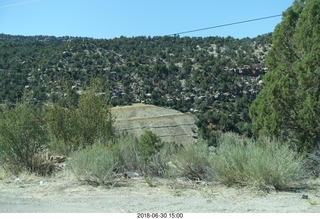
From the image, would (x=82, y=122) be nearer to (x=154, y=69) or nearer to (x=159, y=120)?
(x=159, y=120)

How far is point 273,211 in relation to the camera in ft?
29.1

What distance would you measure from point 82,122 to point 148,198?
9.88 m

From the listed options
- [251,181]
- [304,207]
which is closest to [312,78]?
[251,181]

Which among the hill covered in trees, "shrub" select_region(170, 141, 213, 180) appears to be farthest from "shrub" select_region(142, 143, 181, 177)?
the hill covered in trees

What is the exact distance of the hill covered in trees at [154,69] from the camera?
54.6 meters

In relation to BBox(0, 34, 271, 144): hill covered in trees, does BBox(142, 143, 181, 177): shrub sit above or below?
below

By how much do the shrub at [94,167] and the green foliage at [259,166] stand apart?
2.68 m

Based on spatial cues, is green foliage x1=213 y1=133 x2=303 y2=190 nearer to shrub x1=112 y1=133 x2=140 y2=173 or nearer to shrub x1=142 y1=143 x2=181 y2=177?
shrub x1=142 y1=143 x2=181 y2=177

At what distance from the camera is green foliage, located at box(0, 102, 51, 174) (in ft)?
51.6

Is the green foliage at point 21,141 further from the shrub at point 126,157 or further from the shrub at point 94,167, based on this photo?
the shrub at point 94,167

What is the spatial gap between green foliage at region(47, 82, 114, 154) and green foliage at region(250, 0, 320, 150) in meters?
6.70

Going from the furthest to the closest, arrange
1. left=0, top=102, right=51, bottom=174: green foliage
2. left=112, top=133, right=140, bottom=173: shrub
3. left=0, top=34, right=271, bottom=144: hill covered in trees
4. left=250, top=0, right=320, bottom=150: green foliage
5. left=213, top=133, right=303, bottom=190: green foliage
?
left=0, top=34, right=271, bottom=144: hill covered in trees, left=0, top=102, right=51, bottom=174: green foliage, left=112, top=133, right=140, bottom=173: shrub, left=250, top=0, right=320, bottom=150: green foliage, left=213, top=133, right=303, bottom=190: green foliage

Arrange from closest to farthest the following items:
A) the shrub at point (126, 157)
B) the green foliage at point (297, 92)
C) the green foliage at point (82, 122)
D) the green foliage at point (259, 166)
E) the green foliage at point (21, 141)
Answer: the green foliage at point (259, 166) < the green foliage at point (297, 92) < the shrub at point (126, 157) < the green foliage at point (21, 141) < the green foliage at point (82, 122)

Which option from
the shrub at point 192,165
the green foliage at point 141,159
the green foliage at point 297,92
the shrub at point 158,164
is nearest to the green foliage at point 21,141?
the green foliage at point 141,159
